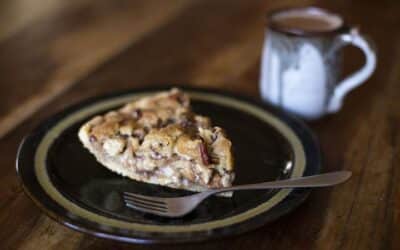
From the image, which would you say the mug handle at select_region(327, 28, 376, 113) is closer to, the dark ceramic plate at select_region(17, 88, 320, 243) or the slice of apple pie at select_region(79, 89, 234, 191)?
the dark ceramic plate at select_region(17, 88, 320, 243)

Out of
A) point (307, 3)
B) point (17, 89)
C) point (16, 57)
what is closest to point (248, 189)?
point (17, 89)

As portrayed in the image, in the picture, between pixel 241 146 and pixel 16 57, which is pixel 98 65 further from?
pixel 241 146

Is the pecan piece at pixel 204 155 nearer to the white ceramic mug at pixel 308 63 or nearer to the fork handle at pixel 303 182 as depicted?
the fork handle at pixel 303 182

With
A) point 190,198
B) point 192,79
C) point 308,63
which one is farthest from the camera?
point 192,79

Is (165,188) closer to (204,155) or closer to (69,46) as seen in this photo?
(204,155)

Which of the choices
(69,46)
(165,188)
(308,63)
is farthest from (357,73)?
(69,46)

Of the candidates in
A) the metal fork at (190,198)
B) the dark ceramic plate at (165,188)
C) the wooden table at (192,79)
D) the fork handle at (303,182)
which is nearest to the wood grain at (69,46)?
the wooden table at (192,79)

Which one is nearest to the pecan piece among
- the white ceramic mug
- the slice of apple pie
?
the slice of apple pie
